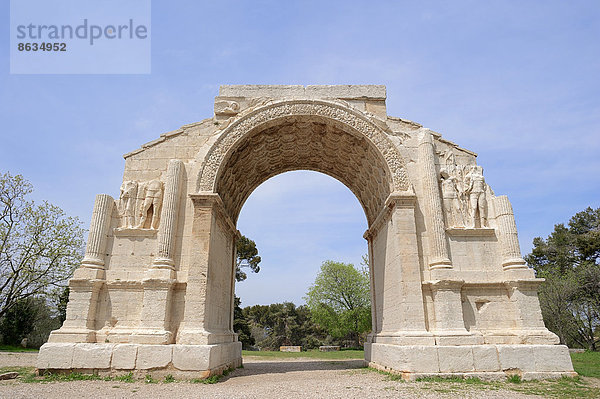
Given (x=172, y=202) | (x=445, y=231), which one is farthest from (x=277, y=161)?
(x=445, y=231)

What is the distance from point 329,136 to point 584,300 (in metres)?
25.9

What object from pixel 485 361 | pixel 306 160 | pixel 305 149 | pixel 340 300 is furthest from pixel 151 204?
pixel 340 300

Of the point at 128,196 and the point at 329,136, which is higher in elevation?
the point at 329,136

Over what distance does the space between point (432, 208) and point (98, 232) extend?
29.7 feet

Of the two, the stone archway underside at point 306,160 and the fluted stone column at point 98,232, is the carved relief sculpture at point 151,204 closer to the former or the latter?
the fluted stone column at point 98,232

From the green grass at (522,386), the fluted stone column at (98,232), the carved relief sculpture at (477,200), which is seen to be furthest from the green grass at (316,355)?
the fluted stone column at (98,232)

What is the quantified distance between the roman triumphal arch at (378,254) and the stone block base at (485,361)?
29 mm

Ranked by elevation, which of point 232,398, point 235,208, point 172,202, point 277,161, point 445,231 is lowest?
point 232,398

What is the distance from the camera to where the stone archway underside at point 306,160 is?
11242mm

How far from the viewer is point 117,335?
884 cm

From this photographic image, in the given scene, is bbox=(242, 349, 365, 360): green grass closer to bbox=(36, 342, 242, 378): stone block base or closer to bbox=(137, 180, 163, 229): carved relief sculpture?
bbox=(36, 342, 242, 378): stone block base

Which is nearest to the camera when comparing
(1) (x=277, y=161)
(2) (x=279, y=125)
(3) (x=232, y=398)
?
(3) (x=232, y=398)

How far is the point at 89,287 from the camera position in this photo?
923 cm

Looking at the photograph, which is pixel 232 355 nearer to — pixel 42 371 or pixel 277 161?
pixel 42 371
